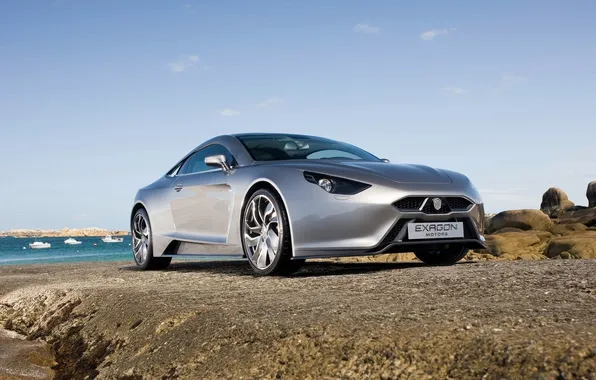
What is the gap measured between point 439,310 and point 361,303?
0.57 m

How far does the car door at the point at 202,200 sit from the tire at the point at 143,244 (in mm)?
741

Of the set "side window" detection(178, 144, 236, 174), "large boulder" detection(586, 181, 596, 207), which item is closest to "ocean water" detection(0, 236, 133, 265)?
"side window" detection(178, 144, 236, 174)

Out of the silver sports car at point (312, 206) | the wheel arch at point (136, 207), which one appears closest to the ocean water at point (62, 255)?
the wheel arch at point (136, 207)

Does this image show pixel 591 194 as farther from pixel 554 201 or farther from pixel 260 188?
pixel 260 188

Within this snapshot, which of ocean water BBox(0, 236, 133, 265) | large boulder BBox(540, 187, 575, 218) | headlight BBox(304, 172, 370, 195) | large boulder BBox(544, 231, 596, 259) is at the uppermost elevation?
headlight BBox(304, 172, 370, 195)

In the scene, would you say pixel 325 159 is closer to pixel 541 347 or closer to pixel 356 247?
pixel 356 247

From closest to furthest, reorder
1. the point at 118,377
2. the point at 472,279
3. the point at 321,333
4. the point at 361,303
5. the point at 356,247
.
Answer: the point at 321,333
the point at 118,377
the point at 361,303
the point at 472,279
the point at 356,247

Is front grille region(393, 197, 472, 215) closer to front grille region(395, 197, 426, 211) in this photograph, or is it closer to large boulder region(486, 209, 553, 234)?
front grille region(395, 197, 426, 211)

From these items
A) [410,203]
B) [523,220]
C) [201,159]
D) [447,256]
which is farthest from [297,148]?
[523,220]

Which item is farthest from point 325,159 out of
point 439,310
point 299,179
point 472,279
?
point 439,310

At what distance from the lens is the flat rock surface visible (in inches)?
104

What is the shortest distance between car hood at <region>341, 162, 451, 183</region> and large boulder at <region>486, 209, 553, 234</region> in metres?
17.2

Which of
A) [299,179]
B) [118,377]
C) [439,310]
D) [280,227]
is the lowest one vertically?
[118,377]

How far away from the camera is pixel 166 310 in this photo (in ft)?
13.8
